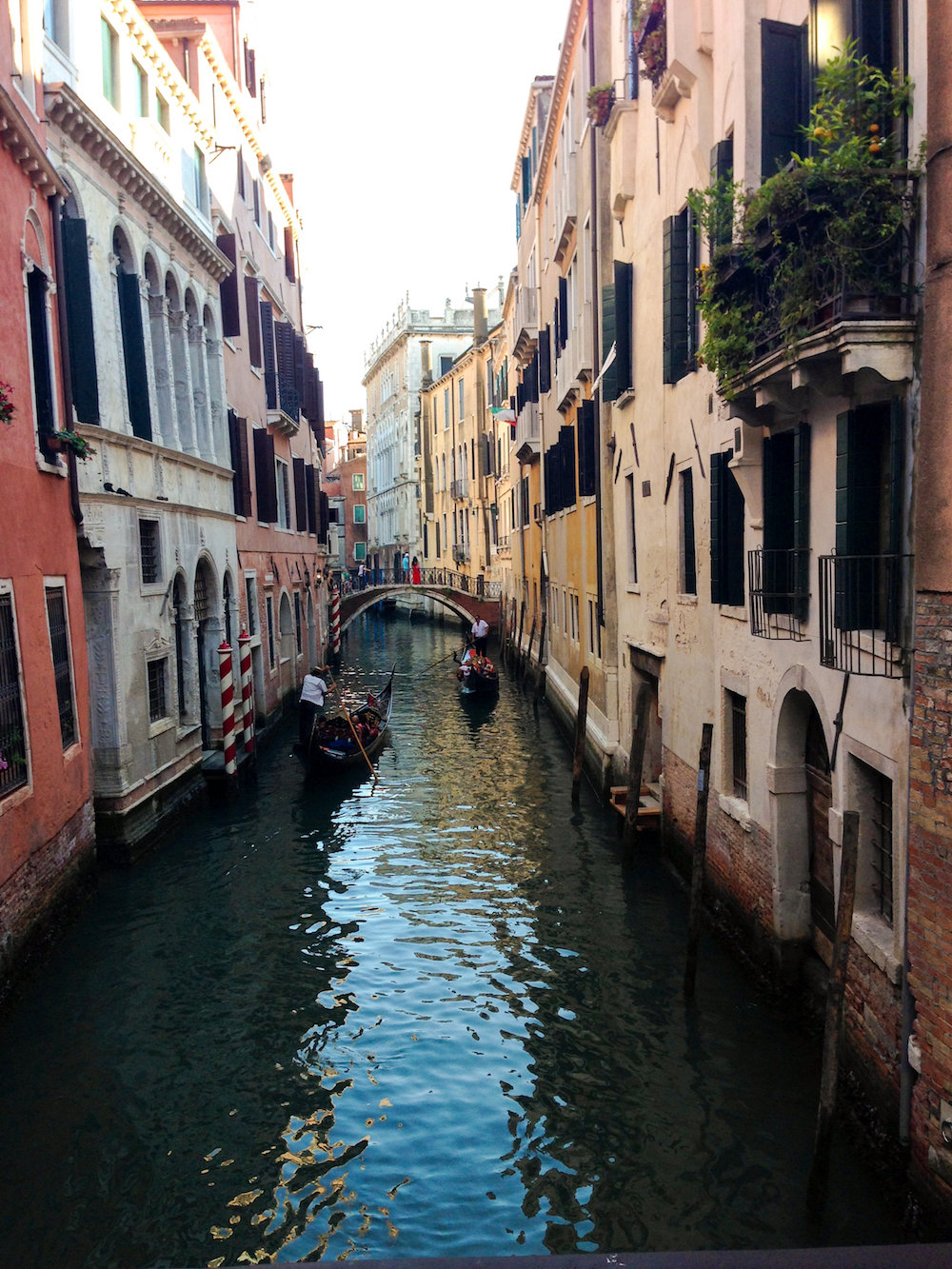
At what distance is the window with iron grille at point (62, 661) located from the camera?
28.6 ft

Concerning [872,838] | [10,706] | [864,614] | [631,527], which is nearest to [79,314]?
[10,706]

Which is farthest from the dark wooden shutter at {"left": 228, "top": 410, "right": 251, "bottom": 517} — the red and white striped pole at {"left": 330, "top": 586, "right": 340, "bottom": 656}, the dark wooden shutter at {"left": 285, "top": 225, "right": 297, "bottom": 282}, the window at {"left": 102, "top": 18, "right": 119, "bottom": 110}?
the red and white striped pole at {"left": 330, "top": 586, "right": 340, "bottom": 656}

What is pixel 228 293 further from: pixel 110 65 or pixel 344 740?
pixel 344 740

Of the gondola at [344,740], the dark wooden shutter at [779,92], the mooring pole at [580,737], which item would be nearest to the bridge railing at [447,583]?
the gondola at [344,740]

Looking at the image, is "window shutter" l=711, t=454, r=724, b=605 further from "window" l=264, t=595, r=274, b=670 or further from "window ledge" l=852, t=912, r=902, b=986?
"window" l=264, t=595, r=274, b=670

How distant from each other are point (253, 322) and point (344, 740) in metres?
7.57

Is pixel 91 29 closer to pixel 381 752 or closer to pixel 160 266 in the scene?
pixel 160 266

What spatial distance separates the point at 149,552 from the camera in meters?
12.0

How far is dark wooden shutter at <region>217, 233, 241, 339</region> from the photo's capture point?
16.0 metres

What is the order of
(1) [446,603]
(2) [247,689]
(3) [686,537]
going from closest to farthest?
(3) [686,537] → (2) [247,689] → (1) [446,603]

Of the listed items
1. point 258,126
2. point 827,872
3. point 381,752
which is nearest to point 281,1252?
point 827,872

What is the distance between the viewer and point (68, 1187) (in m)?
5.37

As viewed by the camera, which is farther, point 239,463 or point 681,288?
point 239,463

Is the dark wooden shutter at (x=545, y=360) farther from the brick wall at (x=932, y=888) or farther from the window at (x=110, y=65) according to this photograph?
the brick wall at (x=932, y=888)
